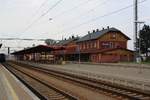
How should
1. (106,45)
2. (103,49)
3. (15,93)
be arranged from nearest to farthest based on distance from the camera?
1. (15,93)
2. (103,49)
3. (106,45)

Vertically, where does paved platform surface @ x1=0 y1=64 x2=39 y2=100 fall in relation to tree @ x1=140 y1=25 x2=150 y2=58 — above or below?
below

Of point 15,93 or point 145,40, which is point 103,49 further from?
point 15,93

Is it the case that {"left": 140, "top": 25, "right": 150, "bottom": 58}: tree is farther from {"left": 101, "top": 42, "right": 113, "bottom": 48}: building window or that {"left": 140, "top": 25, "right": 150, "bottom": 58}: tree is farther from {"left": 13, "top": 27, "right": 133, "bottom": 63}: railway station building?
{"left": 101, "top": 42, "right": 113, "bottom": 48}: building window

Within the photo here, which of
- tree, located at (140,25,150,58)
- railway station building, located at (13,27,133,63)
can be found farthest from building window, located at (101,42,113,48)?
tree, located at (140,25,150,58)

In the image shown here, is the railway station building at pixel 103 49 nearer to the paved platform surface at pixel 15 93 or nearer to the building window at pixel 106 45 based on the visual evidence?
the building window at pixel 106 45

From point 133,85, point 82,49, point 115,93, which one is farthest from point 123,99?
point 82,49

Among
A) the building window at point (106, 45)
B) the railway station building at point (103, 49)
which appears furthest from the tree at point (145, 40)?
the building window at point (106, 45)

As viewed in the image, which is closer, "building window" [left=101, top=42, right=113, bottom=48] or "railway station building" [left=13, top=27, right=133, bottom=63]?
"railway station building" [left=13, top=27, right=133, bottom=63]

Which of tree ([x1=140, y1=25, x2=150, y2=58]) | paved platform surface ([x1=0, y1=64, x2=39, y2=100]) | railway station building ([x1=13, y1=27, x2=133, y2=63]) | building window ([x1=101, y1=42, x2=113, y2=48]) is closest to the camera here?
paved platform surface ([x1=0, y1=64, x2=39, y2=100])

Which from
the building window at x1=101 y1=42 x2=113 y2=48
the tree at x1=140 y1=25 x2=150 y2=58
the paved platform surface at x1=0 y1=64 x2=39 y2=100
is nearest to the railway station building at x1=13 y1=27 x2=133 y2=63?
the building window at x1=101 y1=42 x2=113 y2=48

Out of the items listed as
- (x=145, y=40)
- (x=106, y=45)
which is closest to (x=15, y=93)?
(x=106, y=45)

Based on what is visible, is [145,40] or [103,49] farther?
[145,40]

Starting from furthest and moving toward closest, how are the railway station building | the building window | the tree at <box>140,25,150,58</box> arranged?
the tree at <box>140,25,150,58</box>
the building window
the railway station building

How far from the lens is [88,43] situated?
101 m
